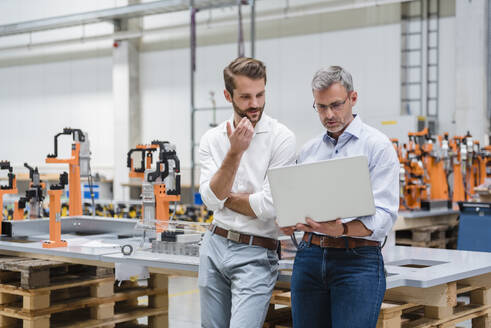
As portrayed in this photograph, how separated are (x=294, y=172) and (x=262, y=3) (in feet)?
35.8

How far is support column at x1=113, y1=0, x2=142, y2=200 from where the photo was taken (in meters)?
14.3

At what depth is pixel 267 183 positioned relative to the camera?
8.21 feet

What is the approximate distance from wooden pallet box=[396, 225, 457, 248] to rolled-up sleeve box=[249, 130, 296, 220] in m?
5.25

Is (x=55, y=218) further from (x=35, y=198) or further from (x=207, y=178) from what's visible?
(x=207, y=178)

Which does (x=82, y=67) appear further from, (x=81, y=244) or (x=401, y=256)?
(x=401, y=256)

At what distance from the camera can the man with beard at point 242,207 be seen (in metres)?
2.47

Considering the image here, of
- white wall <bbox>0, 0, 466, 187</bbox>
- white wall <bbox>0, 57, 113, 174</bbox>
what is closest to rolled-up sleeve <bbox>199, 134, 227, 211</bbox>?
white wall <bbox>0, 0, 466, 187</bbox>

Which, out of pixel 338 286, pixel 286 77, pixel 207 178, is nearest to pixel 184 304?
pixel 207 178

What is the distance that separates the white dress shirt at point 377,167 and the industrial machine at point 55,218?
2.19 meters

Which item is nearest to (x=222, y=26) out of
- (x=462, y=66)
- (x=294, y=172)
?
(x=462, y=66)

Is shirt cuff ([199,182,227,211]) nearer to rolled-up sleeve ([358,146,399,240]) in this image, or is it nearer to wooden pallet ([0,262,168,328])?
rolled-up sleeve ([358,146,399,240])

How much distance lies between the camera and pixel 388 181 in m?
2.33

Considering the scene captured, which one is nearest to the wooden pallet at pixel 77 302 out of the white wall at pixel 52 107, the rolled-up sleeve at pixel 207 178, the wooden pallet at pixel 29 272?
the wooden pallet at pixel 29 272

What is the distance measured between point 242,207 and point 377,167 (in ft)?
1.72
